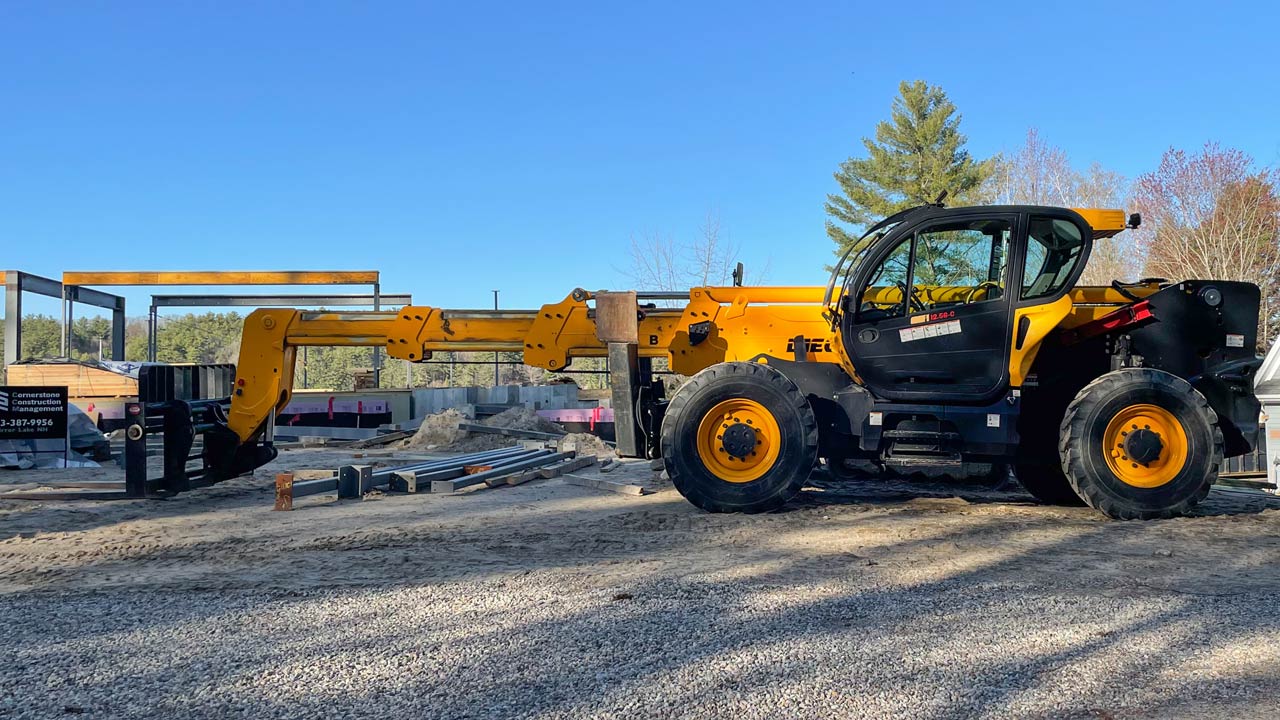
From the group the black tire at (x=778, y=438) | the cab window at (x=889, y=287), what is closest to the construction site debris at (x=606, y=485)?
the black tire at (x=778, y=438)

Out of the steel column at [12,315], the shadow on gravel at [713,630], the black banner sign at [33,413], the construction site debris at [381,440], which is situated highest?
the steel column at [12,315]

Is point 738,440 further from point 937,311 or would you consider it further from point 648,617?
point 648,617

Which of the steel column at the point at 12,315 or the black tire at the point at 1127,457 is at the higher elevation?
the steel column at the point at 12,315

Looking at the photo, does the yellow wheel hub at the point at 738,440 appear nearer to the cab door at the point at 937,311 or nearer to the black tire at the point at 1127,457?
→ the cab door at the point at 937,311

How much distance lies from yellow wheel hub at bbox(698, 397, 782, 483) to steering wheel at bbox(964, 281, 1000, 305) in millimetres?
1996

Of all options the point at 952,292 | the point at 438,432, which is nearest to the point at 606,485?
A: the point at 952,292

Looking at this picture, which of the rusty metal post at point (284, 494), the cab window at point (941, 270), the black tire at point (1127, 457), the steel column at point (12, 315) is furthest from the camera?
the steel column at point (12, 315)

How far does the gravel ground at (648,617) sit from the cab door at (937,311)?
1.21m

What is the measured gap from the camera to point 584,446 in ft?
50.9

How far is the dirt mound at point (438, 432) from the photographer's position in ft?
55.9

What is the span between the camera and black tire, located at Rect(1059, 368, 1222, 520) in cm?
744

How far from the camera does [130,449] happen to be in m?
9.09

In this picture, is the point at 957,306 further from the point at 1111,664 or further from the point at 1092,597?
the point at 1111,664

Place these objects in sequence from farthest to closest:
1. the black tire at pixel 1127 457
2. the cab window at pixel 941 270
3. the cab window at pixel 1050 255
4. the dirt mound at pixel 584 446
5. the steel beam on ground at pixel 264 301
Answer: the steel beam on ground at pixel 264 301 → the dirt mound at pixel 584 446 → the cab window at pixel 941 270 → the cab window at pixel 1050 255 → the black tire at pixel 1127 457
